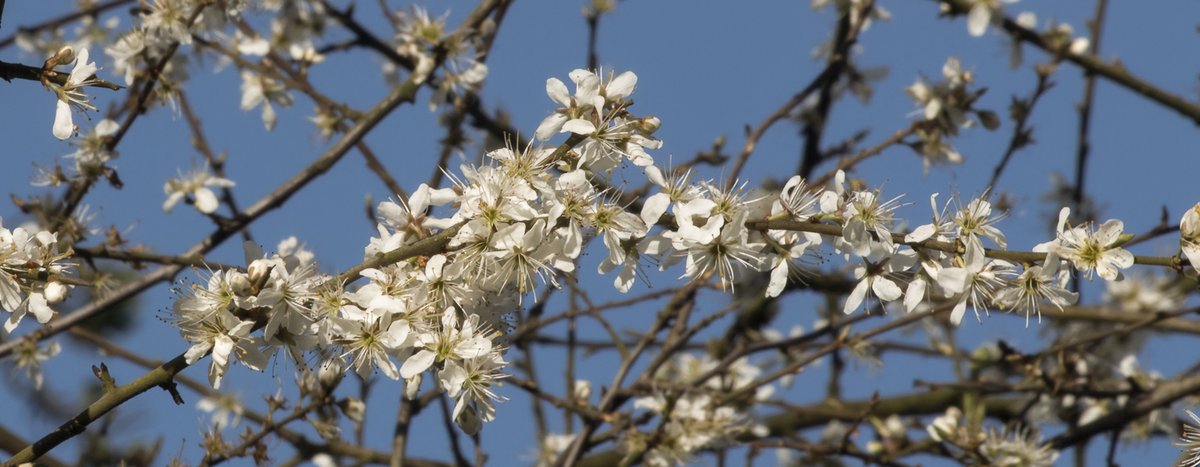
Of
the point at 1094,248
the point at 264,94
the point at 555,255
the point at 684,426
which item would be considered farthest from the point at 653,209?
the point at 264,94

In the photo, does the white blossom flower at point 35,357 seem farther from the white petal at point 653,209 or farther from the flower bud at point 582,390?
the white petal at point 653,209

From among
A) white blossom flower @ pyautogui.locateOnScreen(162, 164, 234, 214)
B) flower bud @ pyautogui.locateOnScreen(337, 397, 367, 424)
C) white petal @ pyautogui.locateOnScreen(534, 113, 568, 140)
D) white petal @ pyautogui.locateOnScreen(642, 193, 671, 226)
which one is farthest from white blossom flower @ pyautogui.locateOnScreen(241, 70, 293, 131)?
white petal @ pyautogui.locateOnScreen(642, 193, 671, 226)

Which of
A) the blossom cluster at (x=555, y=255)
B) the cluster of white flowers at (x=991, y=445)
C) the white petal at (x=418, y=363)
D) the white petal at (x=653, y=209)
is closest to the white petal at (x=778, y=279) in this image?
the blossom cluster at (x=555, y=255)

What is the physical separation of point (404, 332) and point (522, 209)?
1.02ft

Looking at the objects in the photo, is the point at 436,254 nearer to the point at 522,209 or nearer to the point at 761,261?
the point at 522,209

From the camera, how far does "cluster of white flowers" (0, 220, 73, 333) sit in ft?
7.54

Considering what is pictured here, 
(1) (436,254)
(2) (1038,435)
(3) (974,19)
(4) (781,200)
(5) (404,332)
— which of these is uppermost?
(3) (974,19)

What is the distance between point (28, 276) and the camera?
233 cm

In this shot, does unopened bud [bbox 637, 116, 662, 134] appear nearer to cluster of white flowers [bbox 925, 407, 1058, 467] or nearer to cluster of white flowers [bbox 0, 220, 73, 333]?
cluster of white flowers [bbox 0, 220, 73, 333]

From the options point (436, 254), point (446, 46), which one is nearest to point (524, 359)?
point (446, 46)

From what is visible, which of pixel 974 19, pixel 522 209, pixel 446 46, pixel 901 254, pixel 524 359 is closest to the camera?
pixel 522 209

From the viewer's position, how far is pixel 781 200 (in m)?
2.36

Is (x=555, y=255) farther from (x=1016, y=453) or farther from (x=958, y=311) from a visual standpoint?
(x=1016, y=453)

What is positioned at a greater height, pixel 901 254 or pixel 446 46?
pixel 446 46
